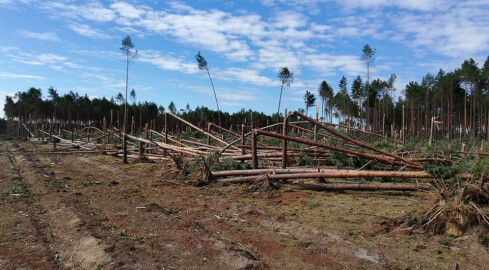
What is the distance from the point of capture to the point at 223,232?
4406 mm

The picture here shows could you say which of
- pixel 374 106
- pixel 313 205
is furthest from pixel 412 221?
pixel 374 106

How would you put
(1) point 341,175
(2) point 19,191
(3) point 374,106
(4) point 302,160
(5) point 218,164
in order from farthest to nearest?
(3) point 374,106 → (4) point 302,160 → (5) point 218,164 → (2) point 19,191 → (1) point 341,175

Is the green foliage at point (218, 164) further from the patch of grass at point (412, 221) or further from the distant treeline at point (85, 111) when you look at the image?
the distant treeline at point (85, 111)

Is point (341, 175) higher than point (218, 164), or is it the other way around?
point (341, 175)

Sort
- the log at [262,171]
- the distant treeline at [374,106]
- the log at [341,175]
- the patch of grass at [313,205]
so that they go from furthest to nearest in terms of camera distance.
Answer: the distant treeline at [374,106] < the log at [262,171] < the log at [341,175] < the patch of grass at [313,205]

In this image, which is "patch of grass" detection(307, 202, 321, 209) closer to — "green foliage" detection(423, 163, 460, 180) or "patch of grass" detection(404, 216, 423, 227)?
"patch of grass" detection(404, 216, 423, 227)

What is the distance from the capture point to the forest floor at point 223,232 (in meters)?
3.47

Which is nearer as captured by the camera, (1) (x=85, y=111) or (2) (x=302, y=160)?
(2) (x=302, y=160)

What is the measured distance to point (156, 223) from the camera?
486 cm

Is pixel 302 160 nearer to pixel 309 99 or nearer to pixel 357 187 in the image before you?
pixel 357 187

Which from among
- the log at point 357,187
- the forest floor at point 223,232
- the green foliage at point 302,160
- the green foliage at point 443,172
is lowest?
the forest floor at point 223,232

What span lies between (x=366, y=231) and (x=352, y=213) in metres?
0.81

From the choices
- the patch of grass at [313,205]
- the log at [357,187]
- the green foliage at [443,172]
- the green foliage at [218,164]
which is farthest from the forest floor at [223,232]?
the green foliage at [218,164]

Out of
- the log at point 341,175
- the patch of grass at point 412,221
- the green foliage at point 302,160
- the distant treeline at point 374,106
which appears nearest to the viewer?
the patch of grass at point 412,221
